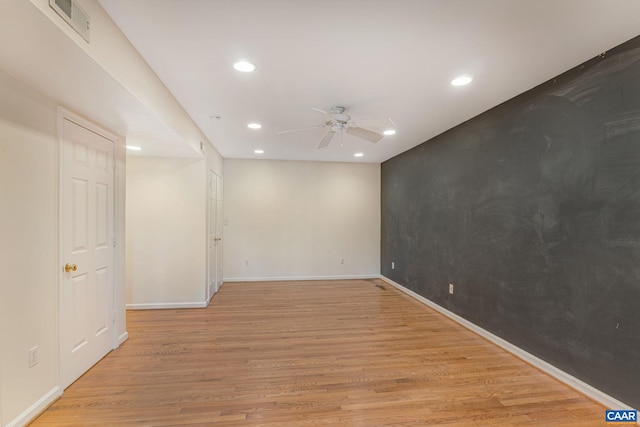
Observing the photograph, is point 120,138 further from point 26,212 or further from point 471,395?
point 471,395

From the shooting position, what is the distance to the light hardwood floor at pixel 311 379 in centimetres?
186

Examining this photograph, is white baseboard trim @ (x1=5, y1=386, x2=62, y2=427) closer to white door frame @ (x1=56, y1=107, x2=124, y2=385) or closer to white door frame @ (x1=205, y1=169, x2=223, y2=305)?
white door frame @ (x1=56, y1=107, x2=124, y2=385)

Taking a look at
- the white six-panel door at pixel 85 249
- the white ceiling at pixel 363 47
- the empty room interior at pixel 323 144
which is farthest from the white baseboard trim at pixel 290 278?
the white ceiling at pixel 363 47

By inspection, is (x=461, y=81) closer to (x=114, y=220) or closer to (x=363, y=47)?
(x=363, y=47)

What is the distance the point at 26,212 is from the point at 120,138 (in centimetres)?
138

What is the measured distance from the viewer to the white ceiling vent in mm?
1244

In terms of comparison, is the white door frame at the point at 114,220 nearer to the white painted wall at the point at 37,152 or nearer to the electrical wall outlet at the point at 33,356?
the white painted wall at the point at 37,152

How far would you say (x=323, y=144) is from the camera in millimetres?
3498

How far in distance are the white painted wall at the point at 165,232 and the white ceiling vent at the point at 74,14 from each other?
8.82ft

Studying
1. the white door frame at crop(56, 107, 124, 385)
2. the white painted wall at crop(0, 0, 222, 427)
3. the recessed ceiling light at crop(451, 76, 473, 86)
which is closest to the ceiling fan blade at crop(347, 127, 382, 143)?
the recessed ceiling light at crop(451, 76, 473, 86)

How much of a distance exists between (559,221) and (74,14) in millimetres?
3580

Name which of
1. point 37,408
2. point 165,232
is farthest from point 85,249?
point 165,232

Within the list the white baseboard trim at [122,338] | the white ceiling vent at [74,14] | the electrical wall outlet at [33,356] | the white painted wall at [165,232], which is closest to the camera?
the white ceiling vent at [74,14]

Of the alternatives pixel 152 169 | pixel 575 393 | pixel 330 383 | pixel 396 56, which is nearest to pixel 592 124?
pixel 396 56
